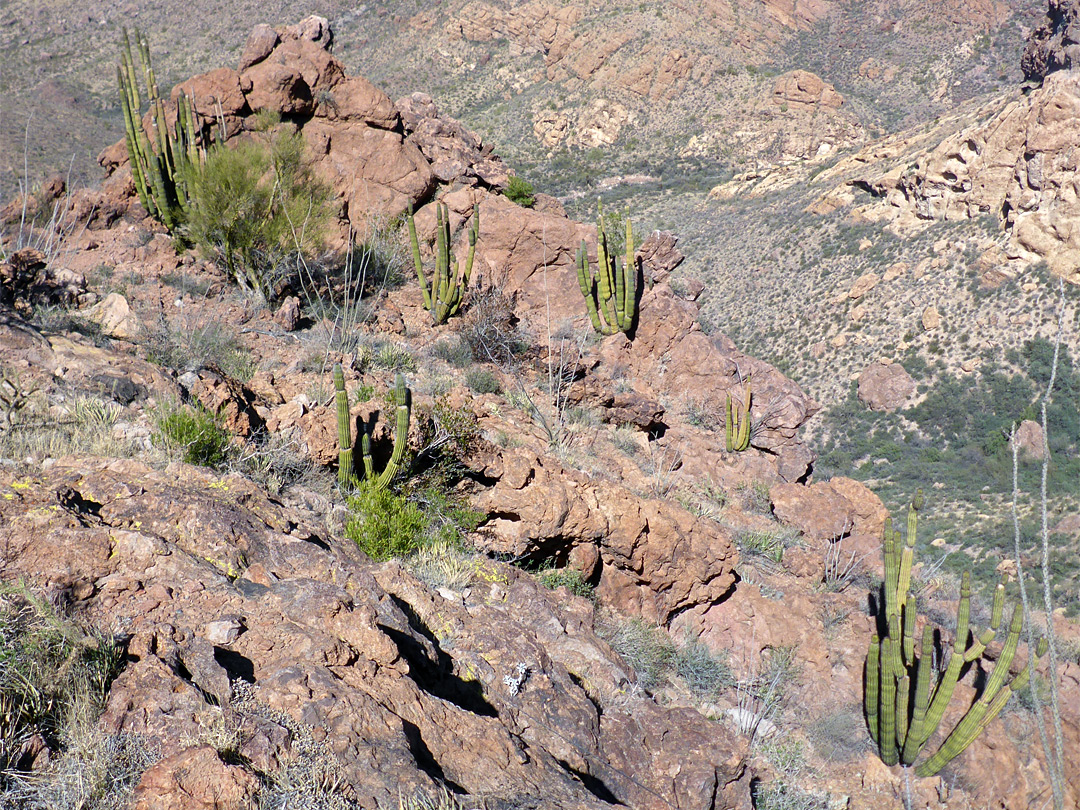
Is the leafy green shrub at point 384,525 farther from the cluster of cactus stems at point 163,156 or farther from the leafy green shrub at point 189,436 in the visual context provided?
the cluster of cactus stems at point 163,156

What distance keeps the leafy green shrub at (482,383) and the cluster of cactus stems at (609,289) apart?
2.79 metres

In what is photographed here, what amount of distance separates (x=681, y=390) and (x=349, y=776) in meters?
8.57

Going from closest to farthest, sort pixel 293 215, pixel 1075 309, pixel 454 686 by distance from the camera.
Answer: pixel 454 686 < pixel 293 215 < pixel 1075 309

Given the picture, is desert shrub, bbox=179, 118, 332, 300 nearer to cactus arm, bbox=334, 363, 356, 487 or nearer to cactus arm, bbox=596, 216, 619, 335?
cactus arm, bbox=596, 216, 619, 335

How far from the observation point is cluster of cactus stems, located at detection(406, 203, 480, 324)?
1024cm

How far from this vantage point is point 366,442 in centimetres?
541

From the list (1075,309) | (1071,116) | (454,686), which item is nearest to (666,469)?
(454,686)

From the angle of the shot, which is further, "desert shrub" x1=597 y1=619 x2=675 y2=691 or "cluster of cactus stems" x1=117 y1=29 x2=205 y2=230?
"cluster of cactus stems" x1=117 y1=29 x2=205 y2=230

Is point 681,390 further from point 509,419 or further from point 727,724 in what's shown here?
point 727,724

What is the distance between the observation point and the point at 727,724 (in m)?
5.18

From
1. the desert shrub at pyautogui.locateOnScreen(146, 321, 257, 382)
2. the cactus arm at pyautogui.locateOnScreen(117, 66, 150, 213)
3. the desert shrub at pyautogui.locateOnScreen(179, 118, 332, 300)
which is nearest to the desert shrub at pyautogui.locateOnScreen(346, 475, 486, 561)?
the desert shrub at pyautogui.locateOnScreen(146, 321, 257, 382)

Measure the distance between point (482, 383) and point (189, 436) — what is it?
→ 4.29 metres

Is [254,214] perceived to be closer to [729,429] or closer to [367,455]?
[367,455]

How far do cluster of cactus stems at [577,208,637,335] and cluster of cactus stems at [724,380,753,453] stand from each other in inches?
80.6
